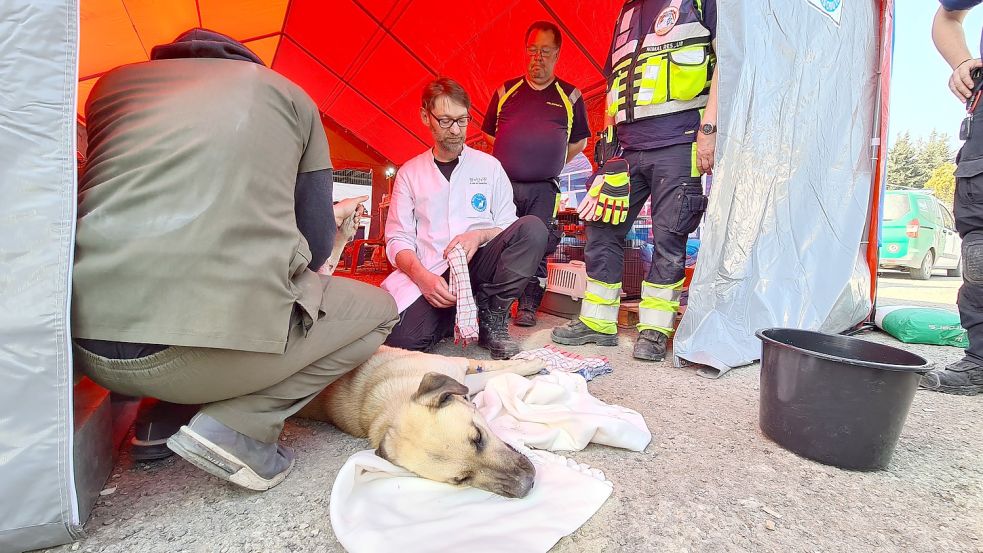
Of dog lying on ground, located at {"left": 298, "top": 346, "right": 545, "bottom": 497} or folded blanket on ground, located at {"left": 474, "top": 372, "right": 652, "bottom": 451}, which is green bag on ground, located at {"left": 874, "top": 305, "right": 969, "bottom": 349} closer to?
folded blanket on ground, located at {"left": 474, "top": 372, "right": 652, "bottom": 451}

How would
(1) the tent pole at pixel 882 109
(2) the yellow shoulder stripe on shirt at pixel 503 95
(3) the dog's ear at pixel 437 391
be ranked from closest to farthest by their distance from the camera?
(3) the dog's ear at pixel 437 391, (1) the tent pole at pixel 882 109, (2) the yellow shoulder stripe on shirt at pixel 503 95

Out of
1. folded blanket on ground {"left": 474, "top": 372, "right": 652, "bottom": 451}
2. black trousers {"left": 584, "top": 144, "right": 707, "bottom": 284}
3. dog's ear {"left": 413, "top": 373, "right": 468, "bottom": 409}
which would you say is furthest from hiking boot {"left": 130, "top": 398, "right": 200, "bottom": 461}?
black trousers {"left": 584, "top": 144, "right": 707, "bottom": 284}

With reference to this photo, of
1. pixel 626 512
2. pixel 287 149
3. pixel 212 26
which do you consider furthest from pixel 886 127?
pixel 212 26

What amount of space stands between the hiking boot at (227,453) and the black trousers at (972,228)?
323 centimetres

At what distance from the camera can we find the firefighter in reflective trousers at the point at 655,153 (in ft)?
8.67

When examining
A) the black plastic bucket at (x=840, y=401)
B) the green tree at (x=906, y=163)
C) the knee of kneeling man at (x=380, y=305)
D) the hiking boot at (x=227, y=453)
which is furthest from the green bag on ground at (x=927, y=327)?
the green tree at (x=906, y=163)

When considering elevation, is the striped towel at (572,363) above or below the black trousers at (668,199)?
below

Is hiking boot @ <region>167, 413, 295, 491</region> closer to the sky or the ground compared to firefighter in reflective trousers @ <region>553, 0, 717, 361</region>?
closer to the ground

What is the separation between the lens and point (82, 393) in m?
1.33

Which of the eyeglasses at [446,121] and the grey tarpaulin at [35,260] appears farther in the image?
the eyeglasses at [446,121]

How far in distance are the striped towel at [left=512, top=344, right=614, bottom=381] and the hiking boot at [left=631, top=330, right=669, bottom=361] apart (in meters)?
0.26

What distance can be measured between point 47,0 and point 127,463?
140 cm

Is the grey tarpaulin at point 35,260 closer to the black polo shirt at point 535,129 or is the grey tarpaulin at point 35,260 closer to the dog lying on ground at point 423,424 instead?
the dog lying on ground at point 423,424

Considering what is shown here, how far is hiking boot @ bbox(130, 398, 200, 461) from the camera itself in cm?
154
